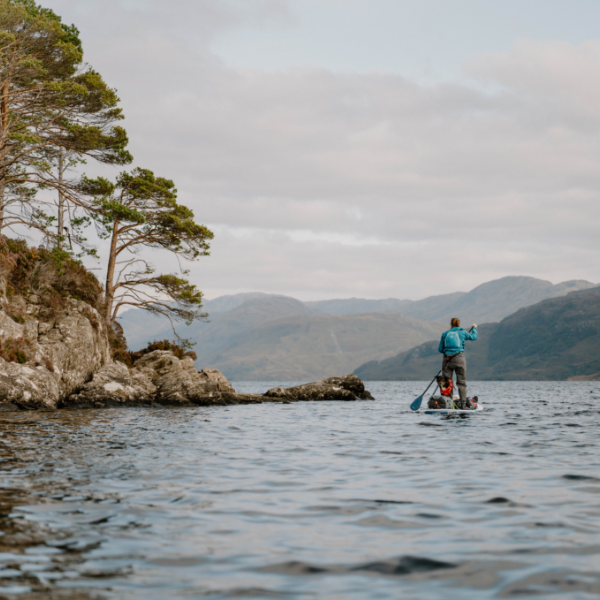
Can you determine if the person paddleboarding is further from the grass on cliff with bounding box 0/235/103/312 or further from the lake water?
the grass on cliff with bounding box 0/235/103/312

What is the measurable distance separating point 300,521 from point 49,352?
26.6 m

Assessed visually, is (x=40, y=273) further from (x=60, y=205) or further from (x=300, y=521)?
(x=300, y=521)

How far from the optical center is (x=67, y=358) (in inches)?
1211

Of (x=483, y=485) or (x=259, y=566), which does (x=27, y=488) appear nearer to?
(x=259, y=566)

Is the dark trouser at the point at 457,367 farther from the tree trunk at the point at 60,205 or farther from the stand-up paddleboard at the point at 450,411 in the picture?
the tree trunk at the point at 60,205

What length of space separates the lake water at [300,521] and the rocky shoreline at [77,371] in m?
14.2

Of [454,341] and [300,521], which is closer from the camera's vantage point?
[300,521]

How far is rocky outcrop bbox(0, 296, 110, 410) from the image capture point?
25859 millimetres

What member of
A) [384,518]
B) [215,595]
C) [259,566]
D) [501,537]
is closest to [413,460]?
[384,518]

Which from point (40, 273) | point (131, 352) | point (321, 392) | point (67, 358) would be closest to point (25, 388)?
point (67, 358)

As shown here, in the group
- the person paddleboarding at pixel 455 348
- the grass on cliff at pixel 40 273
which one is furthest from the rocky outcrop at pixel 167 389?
the person paddleboarding at pixel 455 348

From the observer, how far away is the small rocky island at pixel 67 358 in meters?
26.9

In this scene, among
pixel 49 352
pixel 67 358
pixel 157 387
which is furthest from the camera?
pixel 157 387

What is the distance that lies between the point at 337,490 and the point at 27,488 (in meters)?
4.54
